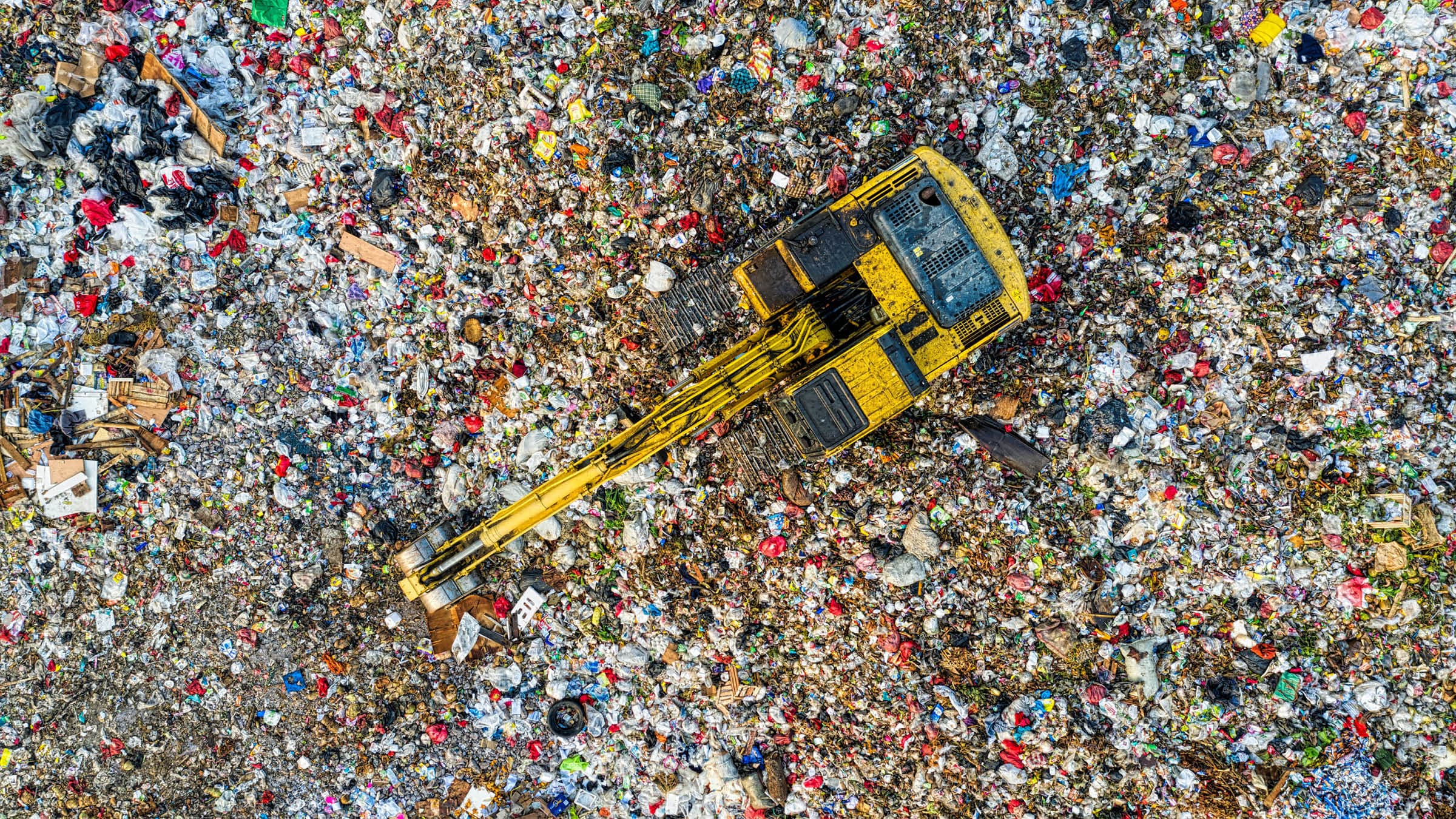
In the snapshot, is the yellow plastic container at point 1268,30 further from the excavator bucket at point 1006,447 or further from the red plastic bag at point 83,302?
the red plastic bag at point 83,302

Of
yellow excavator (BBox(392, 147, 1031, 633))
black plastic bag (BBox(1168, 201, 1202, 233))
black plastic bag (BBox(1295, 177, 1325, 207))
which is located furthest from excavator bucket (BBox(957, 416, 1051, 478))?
black plastic bag (BBox(1295, 177, 1325, 207))

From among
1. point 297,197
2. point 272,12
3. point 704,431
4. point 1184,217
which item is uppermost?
point 272,12

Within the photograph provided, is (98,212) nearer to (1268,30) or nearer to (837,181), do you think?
(837,181)

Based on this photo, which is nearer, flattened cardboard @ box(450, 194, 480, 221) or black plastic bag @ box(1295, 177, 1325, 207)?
black plastic bag @ box(1295, 177, 1325, 207)

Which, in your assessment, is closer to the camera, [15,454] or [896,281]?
[896,281]

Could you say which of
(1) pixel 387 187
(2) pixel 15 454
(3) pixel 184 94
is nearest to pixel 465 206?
(1) pixel 387 187

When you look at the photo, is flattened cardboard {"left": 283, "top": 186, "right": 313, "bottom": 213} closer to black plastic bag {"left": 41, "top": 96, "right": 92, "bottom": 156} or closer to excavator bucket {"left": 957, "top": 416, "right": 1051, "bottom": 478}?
black plastic bag {"left": 41, "top": 96, "right": 92, "bottom": 156}

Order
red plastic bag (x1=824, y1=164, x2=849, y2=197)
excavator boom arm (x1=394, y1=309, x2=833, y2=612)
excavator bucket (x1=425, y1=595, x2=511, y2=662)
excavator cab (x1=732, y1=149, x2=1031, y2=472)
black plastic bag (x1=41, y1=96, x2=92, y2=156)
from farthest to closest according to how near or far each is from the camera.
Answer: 1. excavator bucket (x1=425, y1=595, x2=511, y2=662)
2. black plastic bag (x1=41, y1=96, x2=92, y2=156)
3. red plastic bag (x1=824, y1=164, x2=849, y2=197)
4. excavator boom arm (x1=394, y1=309, x2=833, y2=612)
5. excavator cab (x1=732, y1=149, x2=1031, y2=472)

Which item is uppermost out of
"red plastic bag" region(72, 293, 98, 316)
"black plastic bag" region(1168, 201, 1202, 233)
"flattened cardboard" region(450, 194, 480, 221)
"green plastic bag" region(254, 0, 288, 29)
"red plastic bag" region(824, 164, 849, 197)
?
"green plastic bag" region(254, 0, 288, 29)
